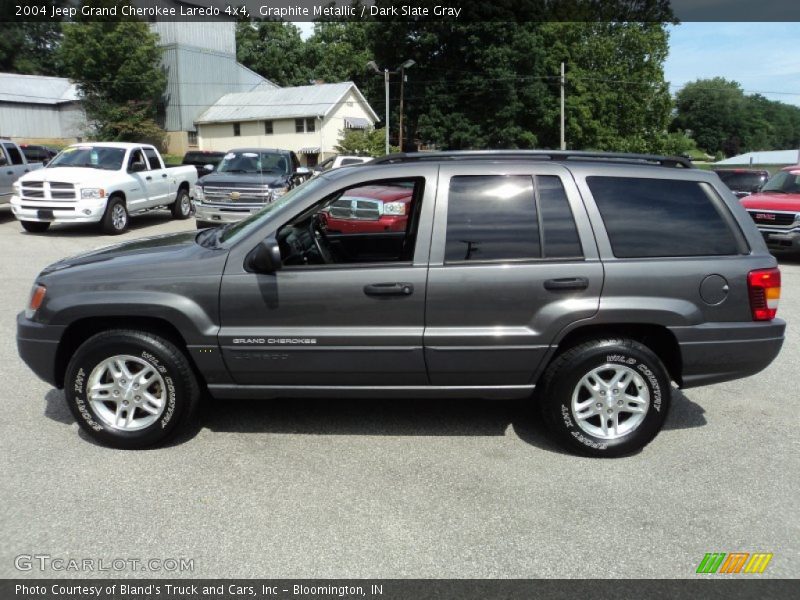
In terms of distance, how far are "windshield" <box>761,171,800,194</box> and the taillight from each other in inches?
409

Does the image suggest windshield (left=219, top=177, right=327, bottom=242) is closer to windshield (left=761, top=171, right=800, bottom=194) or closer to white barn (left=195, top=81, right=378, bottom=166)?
windshield (left=761, top=171, right=800, bottom=194)

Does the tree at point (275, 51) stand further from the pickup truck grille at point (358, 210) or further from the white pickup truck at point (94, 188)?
the pickup truck grille at point (358, 210)

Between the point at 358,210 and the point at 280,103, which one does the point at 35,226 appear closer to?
the point at 358,210

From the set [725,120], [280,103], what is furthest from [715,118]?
[280,103]

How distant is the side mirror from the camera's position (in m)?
3.89

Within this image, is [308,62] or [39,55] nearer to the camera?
[308,62]

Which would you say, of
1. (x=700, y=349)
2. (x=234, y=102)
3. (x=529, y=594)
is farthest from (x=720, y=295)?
(x=234, y=102)

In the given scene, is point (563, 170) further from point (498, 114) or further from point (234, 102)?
point (234, 102)

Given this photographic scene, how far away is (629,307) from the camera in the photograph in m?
4.02

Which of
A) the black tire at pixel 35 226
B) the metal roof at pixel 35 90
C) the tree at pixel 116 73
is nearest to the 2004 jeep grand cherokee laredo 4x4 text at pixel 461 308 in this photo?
the black tire at pixel 35 226

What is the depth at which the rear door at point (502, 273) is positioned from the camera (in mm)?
4008

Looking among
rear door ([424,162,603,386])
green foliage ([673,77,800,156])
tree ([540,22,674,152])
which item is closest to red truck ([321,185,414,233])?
rear door ([424,162,603,386])

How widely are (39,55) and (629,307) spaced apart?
8912 cm

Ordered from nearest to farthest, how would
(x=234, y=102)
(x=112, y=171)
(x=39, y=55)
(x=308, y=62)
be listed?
(x=112, y=171) < (x=234, y=102) < (x=308, y=62) < (x=39, y=55)
